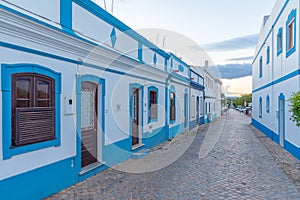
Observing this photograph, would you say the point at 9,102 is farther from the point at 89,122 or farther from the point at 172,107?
the point at 172,107

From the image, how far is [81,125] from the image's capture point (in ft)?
22.7

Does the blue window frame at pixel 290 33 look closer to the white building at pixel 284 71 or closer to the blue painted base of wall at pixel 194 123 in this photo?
the white building at pixel 284 71

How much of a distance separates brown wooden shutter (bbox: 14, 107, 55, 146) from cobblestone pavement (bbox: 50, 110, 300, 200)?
126 centimetres

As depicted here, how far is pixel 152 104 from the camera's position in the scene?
11750mm

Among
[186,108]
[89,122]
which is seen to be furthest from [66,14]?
[186,108]

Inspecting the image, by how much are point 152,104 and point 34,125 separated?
7067 mm

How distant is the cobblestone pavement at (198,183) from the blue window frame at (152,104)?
294cm

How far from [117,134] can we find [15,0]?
4.85m

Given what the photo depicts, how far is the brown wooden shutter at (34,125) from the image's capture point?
4715 mm

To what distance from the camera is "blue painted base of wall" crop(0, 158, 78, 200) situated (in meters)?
4.46

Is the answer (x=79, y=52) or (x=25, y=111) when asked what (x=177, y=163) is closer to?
(x=79, y=52)

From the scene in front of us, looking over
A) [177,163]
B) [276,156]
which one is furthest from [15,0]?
[276,156]

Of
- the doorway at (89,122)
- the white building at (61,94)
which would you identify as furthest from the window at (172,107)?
the doorway at (89,122)

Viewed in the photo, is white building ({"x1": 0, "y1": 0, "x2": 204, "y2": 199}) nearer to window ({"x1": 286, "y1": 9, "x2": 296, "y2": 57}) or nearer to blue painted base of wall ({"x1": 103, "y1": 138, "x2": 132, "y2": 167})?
blue painted base of wall ({"x1": 103, "y1": 138, "x2": 132, "y2": 167})
